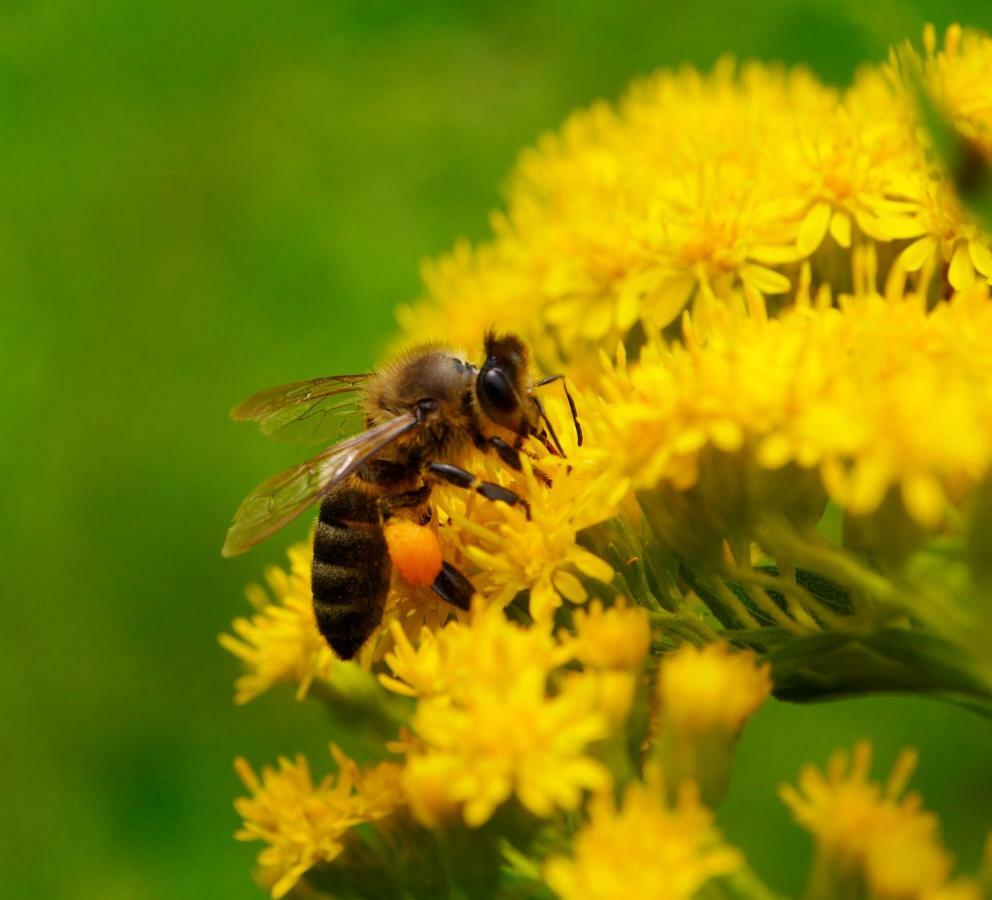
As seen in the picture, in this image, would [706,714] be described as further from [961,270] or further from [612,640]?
[961,270]

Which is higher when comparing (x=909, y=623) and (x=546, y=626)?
(x=546, y=626)

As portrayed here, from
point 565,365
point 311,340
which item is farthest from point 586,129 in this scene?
point 311,340

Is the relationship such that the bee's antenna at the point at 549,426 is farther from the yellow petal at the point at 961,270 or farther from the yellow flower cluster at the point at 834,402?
the yellow petal at the point at 961,270

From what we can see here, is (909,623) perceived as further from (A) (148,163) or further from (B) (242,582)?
(A) (148,163)

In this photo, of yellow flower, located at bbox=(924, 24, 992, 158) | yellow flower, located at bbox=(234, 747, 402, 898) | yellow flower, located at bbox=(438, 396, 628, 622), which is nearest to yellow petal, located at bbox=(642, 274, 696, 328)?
yellow flower, located at bbox=(438, 396, 628, 622)

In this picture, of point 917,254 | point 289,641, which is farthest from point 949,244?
point 289,641
